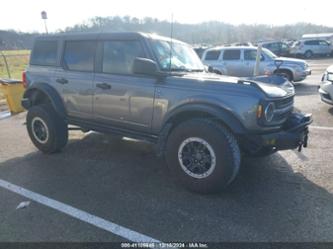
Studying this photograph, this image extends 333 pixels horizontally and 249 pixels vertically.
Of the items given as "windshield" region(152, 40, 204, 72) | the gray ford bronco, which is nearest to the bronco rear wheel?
the gray ford bronco

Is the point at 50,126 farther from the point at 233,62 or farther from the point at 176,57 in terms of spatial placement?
the point at 233,62

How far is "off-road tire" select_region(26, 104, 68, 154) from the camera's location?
5207mm

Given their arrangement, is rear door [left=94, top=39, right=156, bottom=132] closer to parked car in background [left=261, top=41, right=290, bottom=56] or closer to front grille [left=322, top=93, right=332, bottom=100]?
front grille [left=322, top=93, right=332, bottom=100]

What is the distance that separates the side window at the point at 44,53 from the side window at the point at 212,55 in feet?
30.4

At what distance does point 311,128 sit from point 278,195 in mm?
3387

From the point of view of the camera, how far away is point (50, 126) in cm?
519

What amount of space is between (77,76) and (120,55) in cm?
88

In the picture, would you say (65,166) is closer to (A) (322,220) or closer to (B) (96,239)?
(B) (96,239)

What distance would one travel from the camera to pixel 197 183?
3809mm

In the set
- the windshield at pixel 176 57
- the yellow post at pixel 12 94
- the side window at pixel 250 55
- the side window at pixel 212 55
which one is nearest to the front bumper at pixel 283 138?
the windshield at pixel 176 57

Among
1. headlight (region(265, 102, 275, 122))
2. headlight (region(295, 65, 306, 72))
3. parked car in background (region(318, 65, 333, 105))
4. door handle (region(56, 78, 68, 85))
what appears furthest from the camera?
headlight (region(295, 65, 306, 72))

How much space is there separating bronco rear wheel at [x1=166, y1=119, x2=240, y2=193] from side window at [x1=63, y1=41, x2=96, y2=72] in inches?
73.5

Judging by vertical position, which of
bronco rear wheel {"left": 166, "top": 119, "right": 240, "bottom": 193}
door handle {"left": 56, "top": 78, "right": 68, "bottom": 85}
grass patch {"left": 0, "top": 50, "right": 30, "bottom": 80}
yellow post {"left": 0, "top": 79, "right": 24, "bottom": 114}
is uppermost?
door handle {"left": 56, "top": 78, "right": 68, "bottom": 85}

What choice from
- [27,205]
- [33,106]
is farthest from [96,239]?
[33,106]
